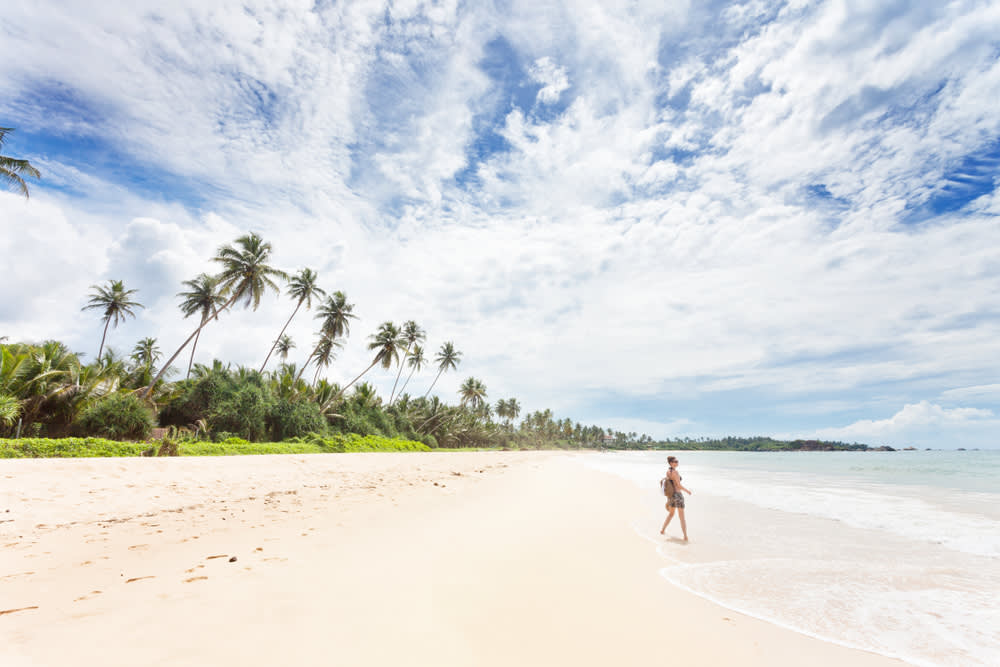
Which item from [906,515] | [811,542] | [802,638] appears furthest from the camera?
[906,515]

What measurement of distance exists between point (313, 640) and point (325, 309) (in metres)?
42.6

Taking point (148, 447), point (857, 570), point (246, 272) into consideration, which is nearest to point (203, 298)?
point (246, 272)

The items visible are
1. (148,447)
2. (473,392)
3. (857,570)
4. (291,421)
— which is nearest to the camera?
(857,570)

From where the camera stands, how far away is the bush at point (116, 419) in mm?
19625

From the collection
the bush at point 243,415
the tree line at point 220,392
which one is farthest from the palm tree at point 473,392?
the bush at point 243,415

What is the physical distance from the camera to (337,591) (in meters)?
3.98

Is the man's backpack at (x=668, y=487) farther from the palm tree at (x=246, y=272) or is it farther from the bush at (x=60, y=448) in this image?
the palm tree at (x=246, y=272)

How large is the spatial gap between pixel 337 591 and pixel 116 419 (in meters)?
23.0

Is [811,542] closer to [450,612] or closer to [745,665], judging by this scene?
[745,665]

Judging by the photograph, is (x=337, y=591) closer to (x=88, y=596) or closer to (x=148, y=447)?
(x=88, y=596)

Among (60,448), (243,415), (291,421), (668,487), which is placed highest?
(243,415)

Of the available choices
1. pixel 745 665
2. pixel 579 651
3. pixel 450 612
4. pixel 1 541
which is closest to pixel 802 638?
pixel 745 665

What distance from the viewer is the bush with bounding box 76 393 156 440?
19625 mm

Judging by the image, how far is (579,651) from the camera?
3205mm
